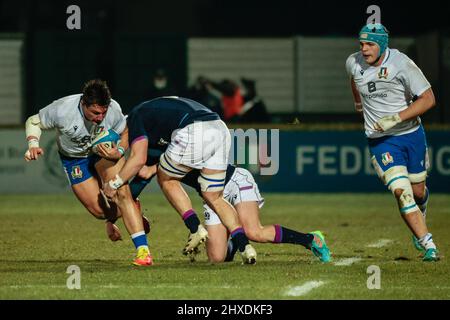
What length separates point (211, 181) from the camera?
1146 centimetres

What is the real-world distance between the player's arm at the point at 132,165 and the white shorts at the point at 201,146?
0.36m

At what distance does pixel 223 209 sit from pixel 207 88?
45.8 ft

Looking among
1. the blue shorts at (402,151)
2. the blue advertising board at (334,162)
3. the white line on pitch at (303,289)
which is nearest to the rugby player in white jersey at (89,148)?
the white line on pitch at (303,289)

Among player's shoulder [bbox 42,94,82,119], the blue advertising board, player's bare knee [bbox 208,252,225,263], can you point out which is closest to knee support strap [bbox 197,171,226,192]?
player's bare knee [bbox 208,252,225,263]

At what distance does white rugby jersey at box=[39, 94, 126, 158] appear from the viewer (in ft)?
39.9

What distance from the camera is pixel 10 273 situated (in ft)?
36.4

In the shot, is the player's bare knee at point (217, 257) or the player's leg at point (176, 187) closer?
the player's leg at point (176, 187)

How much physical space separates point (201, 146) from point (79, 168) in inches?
87.0

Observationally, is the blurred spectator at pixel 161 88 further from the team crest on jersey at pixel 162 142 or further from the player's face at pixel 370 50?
the team crest on jersey at pixel 162 142

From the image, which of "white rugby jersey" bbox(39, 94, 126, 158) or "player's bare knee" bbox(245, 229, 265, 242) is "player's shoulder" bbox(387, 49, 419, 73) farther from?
"white rugby jersey" bbox(39, 94, 126, 158)

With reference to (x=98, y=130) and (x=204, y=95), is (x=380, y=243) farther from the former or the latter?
(x=204, y=95)

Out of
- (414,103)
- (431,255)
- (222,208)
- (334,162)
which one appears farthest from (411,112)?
(334,162)

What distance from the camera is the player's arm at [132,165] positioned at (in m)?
11.2
